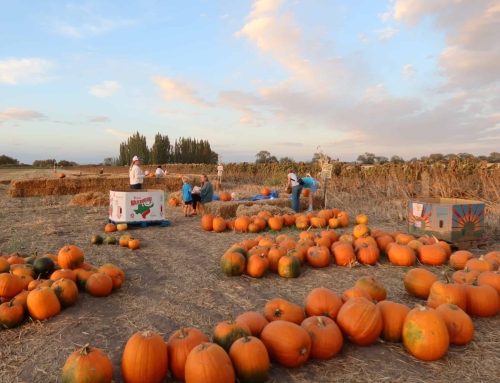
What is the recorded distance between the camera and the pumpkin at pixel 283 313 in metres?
3.18

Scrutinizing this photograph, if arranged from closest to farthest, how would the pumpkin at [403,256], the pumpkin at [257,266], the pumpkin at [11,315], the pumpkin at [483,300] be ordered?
1. the pumpkin at [11,315]
2. the pumpkin at [483,300]
3. the pumpkin at [257,266]
4. the pumpkin at [403,256]

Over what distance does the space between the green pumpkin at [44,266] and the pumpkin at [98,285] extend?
66 cm

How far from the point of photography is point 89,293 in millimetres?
4320

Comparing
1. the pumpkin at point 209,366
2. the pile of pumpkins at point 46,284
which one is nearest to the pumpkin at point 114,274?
the pile of pumpkins at point 46,284

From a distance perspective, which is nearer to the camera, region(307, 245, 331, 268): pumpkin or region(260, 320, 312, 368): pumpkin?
region(260, 320, 312, 368): pumpkin

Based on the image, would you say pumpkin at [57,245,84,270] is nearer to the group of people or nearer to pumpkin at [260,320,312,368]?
pumpkin at [260,320,312,368]

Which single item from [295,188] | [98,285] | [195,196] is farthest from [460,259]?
[195,196]

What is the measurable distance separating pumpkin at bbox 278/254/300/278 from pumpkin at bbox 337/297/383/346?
191 cm

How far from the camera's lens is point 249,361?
2.51 m

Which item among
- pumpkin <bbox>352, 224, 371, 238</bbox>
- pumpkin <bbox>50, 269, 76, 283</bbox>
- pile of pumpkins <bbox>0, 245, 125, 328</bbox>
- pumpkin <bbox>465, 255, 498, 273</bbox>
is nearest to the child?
pumpkin <bbox>352, 224, 371, 238</bbox>

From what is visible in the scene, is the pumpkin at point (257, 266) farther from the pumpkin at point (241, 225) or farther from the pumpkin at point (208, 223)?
the pumpkin at point (208, 223)

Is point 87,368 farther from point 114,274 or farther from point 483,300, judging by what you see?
point 483,300

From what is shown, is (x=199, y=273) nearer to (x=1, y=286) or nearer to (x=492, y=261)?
(x=1, y=286)

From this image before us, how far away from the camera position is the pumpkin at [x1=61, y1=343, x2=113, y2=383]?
2359 millimetres
